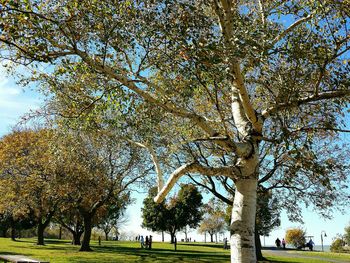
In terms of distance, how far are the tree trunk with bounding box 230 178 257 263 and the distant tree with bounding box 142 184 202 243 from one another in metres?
62.9

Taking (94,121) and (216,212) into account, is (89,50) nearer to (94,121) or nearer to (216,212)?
(94,121)

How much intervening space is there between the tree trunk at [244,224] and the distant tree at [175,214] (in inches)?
2476

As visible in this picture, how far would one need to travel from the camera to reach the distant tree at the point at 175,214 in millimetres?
74000

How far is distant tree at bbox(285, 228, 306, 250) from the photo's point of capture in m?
88.2

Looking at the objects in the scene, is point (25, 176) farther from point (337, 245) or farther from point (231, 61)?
point (337, 245)

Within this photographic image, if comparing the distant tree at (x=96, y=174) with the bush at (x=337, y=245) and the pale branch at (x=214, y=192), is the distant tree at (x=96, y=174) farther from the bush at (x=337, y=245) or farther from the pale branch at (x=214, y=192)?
the bush at (x=337, y=245)

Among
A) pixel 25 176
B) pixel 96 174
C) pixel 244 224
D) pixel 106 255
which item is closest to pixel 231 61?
pixel 244 224

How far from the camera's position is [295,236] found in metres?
91.8

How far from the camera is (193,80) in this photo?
1107 centimetres

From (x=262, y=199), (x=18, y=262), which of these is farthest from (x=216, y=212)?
(x=18, y=262)

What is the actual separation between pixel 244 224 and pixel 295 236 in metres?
88.6

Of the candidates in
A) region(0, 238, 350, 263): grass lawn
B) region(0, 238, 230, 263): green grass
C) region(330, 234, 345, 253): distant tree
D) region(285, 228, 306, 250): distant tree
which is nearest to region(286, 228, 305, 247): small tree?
region(285, 228, 306, 250): distant tree

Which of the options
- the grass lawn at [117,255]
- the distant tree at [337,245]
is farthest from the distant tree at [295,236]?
the grass lawn at [117,255]

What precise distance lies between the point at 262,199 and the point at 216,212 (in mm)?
4073
